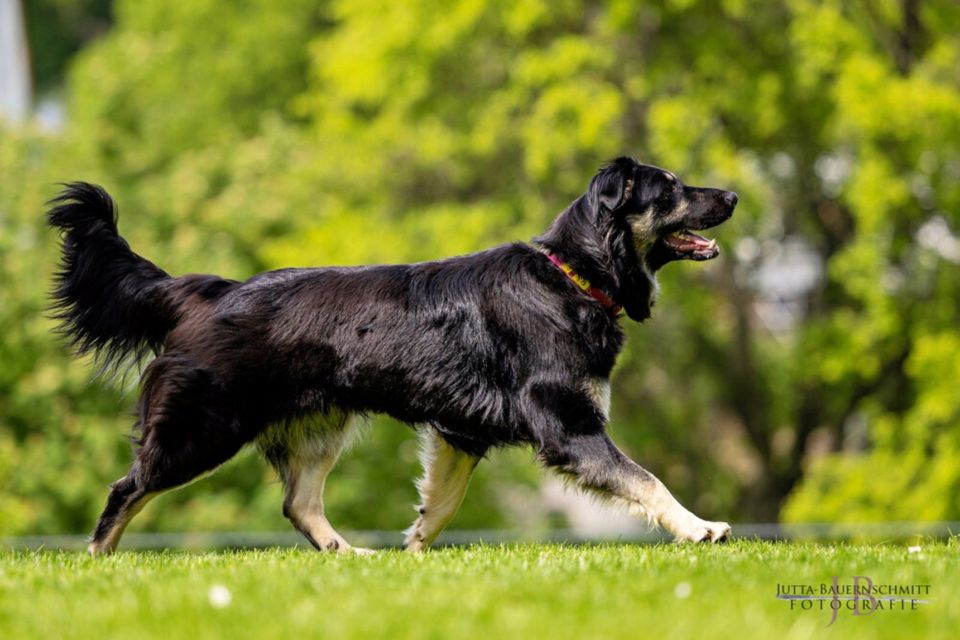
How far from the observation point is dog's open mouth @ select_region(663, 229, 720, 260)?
830cm

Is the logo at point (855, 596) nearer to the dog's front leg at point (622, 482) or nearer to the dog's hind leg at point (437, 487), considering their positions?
the dog's front leg at point (622, 482)

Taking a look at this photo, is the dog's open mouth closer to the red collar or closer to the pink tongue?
the pink tongue

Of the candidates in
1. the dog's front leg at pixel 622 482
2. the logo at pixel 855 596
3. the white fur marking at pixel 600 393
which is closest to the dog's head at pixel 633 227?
the white fur marking at pixel 600 393

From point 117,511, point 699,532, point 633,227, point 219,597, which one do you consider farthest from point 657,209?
point 219,597

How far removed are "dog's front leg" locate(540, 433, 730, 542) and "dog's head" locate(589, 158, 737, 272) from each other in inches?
48.9

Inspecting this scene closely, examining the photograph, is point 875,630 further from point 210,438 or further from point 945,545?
→ point 210,438

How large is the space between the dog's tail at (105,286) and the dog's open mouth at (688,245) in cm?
290

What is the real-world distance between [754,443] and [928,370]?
6.12m

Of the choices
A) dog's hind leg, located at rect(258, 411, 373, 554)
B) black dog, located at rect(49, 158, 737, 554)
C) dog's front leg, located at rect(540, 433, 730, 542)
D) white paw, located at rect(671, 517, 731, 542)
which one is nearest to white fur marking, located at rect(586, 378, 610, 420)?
black dog, located at rect(49, 158, 737, 554)

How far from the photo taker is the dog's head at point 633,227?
26.3 feet

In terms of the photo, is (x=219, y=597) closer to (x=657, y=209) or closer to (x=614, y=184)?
(x=614, y=184)

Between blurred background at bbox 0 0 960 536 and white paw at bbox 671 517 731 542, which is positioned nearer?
white paw at bbox 671 517 731 542

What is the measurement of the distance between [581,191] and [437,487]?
15.9 m

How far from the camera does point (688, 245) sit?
8352 millimetres
